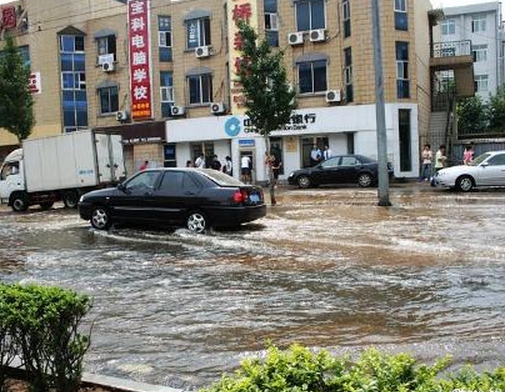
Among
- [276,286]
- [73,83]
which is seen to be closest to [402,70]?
[73,83]

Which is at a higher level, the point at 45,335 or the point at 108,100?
the point at 108,100

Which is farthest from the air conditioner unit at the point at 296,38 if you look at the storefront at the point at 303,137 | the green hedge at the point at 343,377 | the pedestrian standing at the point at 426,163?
the green hedge at the point at 343,377

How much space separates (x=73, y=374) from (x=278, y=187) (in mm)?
27128

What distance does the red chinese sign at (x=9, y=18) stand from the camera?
44.2 m

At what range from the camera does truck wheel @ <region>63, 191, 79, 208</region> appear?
24.3 m

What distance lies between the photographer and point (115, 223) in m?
15.9

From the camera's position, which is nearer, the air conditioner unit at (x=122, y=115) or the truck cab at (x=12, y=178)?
the truck cab at (x=12, y=178)

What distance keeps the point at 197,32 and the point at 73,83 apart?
9237 mm

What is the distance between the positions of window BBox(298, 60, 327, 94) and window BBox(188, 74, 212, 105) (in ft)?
Answer: 18.2

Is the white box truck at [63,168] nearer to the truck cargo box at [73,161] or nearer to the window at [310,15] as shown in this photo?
the truck cargo box at [73,161]

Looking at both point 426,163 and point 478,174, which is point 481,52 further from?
point 478,174

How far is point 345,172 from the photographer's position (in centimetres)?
2800

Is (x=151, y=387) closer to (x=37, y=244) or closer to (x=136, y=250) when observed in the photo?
(x=136, y=250)

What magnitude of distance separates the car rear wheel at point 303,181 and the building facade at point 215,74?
4.64 meters
